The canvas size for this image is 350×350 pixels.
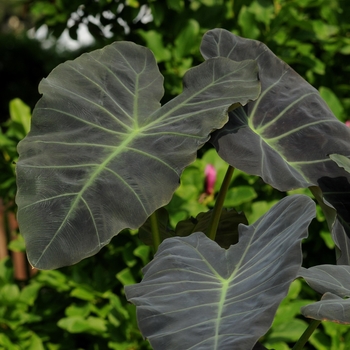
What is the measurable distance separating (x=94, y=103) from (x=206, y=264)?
52 cm

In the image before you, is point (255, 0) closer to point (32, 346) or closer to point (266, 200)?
point (266, 200)

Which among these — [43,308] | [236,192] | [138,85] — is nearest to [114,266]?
[43,308]

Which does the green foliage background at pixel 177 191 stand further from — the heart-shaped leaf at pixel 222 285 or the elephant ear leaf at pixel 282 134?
the heart-shaped leaf at pixel 222 285

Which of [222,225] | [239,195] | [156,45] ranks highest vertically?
[156,45]

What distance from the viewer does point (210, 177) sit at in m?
2.33

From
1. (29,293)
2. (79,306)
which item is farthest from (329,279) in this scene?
(29,293)

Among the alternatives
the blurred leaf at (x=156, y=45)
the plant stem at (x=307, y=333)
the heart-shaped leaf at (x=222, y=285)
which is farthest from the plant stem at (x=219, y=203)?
the blurred leaf at (x=156, y=45)

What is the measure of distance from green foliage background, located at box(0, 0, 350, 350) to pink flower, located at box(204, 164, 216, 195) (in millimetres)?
56

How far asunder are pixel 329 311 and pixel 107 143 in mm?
659

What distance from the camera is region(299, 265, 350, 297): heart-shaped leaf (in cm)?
113

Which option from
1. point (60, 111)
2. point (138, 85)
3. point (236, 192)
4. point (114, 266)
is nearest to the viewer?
point (60, 111)

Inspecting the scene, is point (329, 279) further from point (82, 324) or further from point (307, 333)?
point (82, 324)

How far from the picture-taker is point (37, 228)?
3.86ft

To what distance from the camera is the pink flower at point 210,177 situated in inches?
91.4
